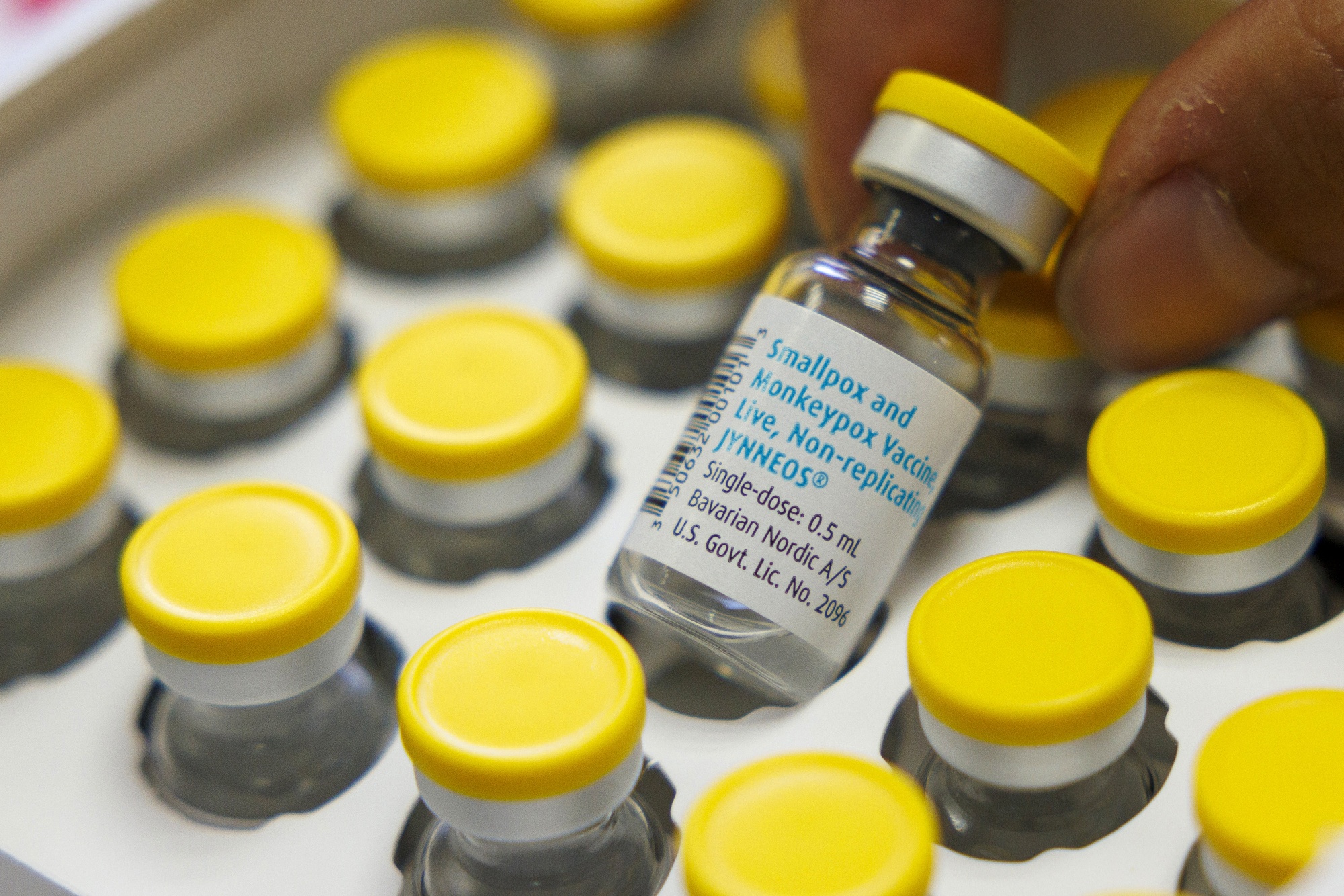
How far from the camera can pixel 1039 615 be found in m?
0.45

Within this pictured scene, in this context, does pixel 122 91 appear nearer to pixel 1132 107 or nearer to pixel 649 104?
pixel 649 104

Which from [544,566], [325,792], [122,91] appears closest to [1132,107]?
[544,566]

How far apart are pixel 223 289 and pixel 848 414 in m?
0.36

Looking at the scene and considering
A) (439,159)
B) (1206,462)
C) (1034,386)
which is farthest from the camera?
(439,159)

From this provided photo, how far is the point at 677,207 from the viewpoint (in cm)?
70

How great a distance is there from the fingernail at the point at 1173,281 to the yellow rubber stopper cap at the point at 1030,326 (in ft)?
0.12

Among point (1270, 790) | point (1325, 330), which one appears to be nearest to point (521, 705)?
point (1270, 790)

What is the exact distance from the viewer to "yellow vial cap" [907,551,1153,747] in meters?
0.43

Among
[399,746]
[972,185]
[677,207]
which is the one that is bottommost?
[399,746]

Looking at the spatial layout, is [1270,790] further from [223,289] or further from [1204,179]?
[223,289]

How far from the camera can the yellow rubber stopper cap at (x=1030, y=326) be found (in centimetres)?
59

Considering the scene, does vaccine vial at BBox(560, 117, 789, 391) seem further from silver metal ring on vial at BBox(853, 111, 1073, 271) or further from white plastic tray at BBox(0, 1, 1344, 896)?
silver metal ring on vial at BBox(853, 111, 1073, 271)

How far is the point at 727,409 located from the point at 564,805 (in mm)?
160

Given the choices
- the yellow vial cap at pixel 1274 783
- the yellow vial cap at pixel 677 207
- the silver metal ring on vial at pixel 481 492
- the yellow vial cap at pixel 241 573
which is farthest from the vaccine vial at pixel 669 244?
the yellow vial cap at pixel 1274 783
